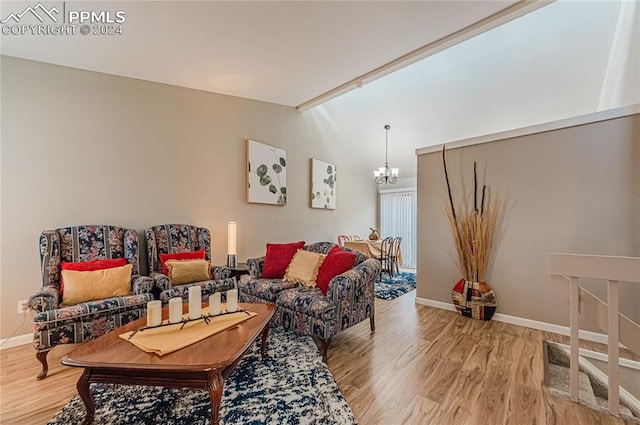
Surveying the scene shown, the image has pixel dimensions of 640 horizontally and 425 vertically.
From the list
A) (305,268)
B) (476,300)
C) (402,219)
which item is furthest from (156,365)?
(402,219)

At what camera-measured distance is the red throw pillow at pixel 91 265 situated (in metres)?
2.51

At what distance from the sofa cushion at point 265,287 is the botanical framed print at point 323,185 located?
2576mm

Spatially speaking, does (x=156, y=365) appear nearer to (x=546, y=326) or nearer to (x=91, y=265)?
(x=91, y=265)

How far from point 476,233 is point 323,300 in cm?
209

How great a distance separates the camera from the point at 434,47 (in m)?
3.11

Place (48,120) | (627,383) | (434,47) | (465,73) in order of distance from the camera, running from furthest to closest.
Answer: (465,73), (434,47), (48,120), (627,383)

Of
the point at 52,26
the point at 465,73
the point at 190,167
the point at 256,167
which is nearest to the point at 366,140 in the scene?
the point at 465,73

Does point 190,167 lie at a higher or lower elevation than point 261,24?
lower

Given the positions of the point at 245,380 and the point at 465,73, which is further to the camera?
the point at 465,73

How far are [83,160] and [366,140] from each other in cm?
508

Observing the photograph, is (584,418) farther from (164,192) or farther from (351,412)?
(164,192)

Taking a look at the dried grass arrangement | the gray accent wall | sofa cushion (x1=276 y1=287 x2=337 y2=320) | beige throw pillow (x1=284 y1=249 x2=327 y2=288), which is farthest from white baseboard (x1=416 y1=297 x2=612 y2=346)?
sofa cushion (x1=276 y1=287 x2=337 y2=320)

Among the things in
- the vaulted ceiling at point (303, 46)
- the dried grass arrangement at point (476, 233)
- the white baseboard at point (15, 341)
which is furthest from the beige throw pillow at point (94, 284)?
the dried grass arrangement at point (476, 233)

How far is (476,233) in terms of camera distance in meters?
3.28
